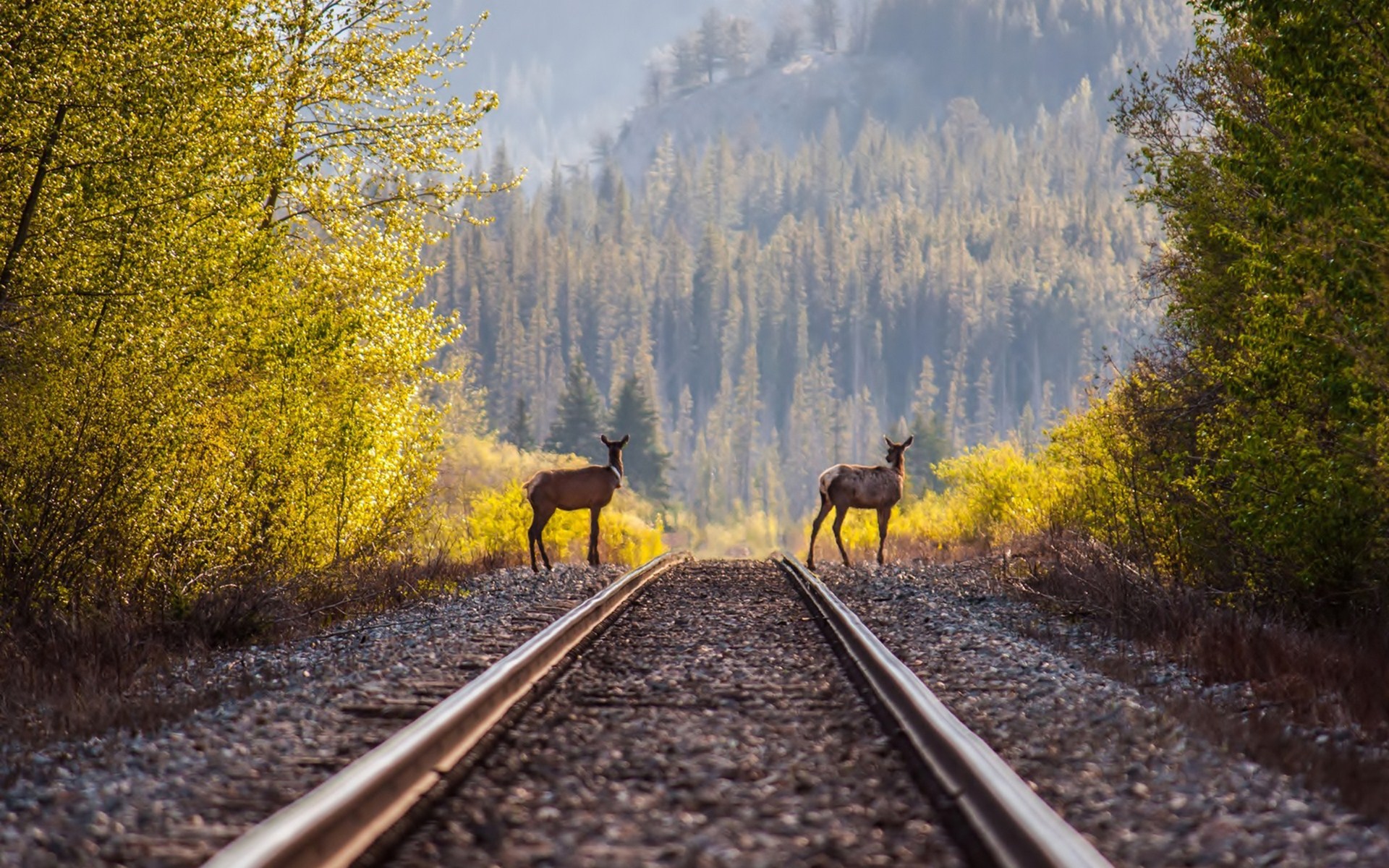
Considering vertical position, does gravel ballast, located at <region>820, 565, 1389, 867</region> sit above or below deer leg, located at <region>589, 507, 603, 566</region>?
below

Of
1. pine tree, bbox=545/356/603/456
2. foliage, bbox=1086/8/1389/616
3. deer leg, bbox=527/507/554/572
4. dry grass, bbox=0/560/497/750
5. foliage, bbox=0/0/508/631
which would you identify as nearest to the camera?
dry grass, bbox=0/560/497/750

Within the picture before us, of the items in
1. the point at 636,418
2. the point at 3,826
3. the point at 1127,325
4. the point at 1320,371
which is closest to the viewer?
the point at 3,826

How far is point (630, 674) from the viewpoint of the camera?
23.4 ft

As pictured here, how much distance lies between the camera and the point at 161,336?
9.25 meters

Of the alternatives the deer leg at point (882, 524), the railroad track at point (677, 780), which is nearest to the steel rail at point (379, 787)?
the railroad track at point (677, 780)

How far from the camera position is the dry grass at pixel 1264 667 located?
509cm

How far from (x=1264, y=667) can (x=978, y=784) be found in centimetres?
415

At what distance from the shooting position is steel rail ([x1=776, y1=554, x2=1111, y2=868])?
3.29m

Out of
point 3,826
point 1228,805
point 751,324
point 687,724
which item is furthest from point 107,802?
point 751,324

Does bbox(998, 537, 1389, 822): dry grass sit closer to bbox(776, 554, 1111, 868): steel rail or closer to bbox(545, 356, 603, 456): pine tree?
bbox(776, 554, 1111, 868): steel rail

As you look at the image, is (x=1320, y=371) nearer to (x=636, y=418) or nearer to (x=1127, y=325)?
(x=636, y=418)

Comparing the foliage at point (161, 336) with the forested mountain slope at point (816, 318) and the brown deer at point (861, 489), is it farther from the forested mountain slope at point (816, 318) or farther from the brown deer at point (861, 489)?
the forested mountain slope at point (816, 318)

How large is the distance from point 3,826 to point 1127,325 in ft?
595

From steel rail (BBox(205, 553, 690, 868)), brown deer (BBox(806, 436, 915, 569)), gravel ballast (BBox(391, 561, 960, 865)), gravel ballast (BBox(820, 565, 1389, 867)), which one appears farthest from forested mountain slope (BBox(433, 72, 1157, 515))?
steel rail (BBox(205, 553, 690, 868))
